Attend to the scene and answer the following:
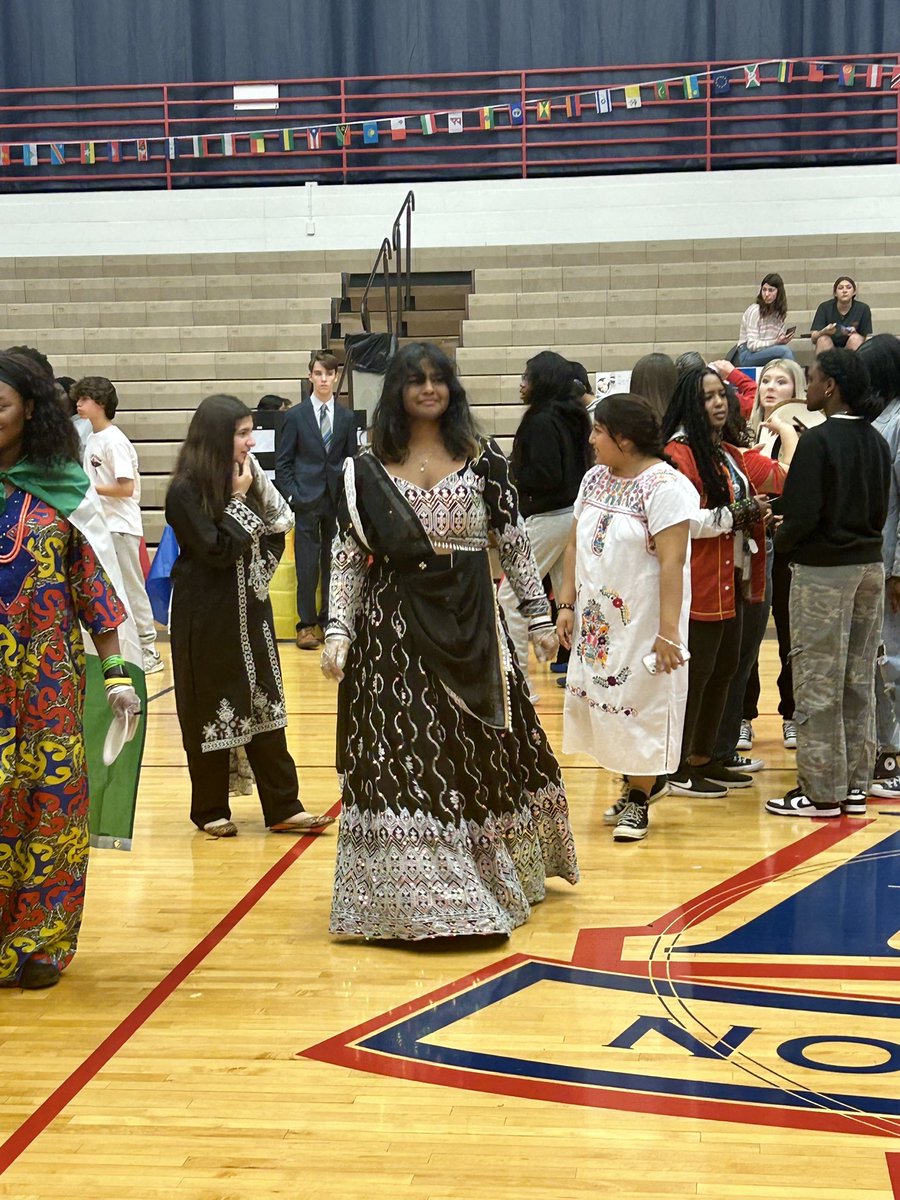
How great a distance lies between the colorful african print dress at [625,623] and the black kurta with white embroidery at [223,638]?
101cm

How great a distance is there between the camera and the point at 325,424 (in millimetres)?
9336

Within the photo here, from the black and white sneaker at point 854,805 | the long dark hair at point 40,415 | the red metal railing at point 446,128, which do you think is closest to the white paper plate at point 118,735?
the long dark hair at point 40,415

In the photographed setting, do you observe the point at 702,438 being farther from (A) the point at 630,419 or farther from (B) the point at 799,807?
(B) the point at 799,807

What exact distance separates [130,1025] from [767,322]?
863 centimetres

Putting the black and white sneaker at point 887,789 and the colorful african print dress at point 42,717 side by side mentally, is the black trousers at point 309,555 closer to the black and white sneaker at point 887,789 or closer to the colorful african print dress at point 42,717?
the black and white sneaker at point 887,789

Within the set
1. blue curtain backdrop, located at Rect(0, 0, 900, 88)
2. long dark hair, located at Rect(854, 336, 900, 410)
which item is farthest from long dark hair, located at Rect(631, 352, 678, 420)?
blue curtain backdrop, located at Rect(0, 0, 900, 88)

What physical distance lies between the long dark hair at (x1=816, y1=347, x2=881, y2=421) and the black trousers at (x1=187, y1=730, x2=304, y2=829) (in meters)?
2.11

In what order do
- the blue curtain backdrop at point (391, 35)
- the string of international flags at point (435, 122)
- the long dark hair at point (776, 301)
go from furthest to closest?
the blue curtain backdrop at point (391, 35) → the string of international flags at point (435, 122) → the long dark hair at point (776, 301)

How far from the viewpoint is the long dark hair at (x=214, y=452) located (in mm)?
4957

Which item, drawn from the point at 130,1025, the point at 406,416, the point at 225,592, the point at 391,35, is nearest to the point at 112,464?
the point at 225,592

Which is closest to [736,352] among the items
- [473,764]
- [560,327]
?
[560,327]

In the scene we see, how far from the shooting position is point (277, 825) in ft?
17.2

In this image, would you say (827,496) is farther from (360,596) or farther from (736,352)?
(736,352)

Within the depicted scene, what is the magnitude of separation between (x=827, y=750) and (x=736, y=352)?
6.27 metres
